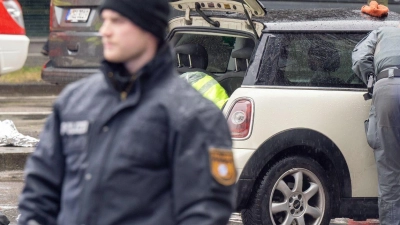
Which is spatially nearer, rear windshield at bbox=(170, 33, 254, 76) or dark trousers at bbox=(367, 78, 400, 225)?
dark trousers at bbox=(367, 78, 400, 225)

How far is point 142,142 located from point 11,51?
4498 mm

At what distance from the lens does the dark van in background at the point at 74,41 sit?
35.2ft

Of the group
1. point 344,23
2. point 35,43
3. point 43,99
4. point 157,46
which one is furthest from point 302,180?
point 35,43

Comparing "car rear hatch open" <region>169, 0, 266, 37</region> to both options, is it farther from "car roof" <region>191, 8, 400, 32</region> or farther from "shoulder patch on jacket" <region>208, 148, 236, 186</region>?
"shoulder patch on jacket" <region>208, 148, 236, 186</region>

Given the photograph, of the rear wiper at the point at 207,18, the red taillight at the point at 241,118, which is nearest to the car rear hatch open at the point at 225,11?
the rear wiper at the point at 207,18

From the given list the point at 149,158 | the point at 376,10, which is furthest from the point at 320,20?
the point at 149,158

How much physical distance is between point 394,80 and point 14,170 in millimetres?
4137

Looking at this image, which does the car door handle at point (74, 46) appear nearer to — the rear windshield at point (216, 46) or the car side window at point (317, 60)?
the rear windshield at point (216, 46)

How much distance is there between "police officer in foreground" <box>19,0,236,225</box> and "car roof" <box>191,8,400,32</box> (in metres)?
3.33

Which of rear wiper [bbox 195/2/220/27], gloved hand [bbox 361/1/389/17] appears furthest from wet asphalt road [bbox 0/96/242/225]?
gloved hand [bbox 361/1/389/17]

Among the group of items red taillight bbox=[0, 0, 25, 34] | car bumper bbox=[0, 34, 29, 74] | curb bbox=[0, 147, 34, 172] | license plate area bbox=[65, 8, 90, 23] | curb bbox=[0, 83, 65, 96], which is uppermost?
license plate area bbox=[65, 8, 90, 23]

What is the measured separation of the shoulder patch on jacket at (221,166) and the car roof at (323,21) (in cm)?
335

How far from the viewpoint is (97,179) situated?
2244 mm

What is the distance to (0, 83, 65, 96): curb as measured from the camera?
1399cm
